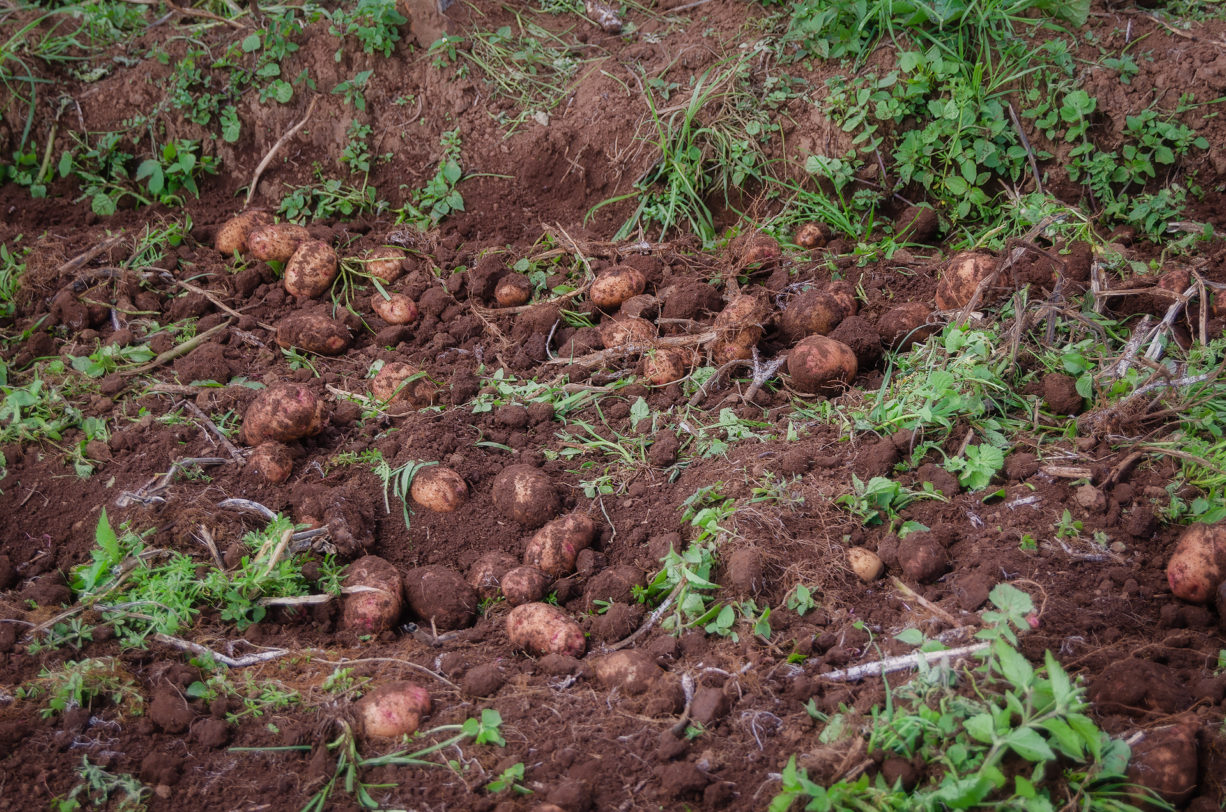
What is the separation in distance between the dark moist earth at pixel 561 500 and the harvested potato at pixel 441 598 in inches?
2.6

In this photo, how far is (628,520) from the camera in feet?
8.79

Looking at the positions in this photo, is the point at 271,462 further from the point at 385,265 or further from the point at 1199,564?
the point at 1199,564

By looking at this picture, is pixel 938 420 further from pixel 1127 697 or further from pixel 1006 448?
pixel 1127 697

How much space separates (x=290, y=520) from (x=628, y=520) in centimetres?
111

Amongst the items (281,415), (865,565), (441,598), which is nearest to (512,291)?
(281,415)

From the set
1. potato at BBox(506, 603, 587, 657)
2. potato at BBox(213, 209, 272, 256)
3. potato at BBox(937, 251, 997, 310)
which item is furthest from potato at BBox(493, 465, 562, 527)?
potato at BBox(213, 209, 272, 256)

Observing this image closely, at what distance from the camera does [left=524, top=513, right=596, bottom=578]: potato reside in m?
2.53

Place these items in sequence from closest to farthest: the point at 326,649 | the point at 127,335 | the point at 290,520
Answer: the point at 326,649, the point at 290,520, the point at 127,335

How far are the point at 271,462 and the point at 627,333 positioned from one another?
1436 mm

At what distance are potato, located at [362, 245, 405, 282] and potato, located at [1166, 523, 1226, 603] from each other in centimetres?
322

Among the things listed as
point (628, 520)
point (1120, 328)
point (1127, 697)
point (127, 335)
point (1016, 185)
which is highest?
point (1016, 185)

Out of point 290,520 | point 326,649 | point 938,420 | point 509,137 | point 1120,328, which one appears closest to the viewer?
point 326,649

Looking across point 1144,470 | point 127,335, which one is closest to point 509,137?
point 127,335

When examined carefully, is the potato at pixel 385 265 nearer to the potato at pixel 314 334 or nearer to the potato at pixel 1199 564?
the potato at pixel 314 334
